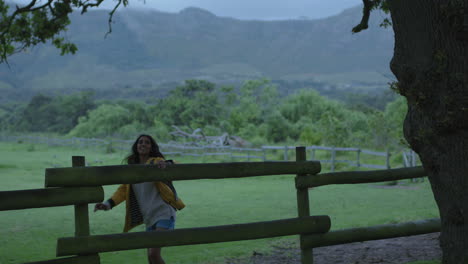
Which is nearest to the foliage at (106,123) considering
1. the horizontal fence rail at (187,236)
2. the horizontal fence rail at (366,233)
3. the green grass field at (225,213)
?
the green grass field at (225,213)

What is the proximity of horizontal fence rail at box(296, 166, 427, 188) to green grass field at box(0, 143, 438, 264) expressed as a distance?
2.31 meters

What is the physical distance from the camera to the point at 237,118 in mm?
63719

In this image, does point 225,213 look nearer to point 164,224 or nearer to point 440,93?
point 164,224

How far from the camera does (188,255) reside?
301 inches

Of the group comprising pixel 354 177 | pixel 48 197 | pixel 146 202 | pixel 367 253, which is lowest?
pixel 367 253

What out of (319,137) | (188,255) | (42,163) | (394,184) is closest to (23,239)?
(188,255)

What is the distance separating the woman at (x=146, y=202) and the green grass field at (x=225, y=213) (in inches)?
84.0

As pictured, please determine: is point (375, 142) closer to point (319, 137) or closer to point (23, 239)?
point (319, 137)

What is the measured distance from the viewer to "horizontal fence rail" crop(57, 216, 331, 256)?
4363 mm

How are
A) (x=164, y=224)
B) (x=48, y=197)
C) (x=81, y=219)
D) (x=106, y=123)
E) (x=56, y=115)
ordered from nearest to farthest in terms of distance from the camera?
(x=48, y=197)
(x=81, y=219)
(x=164, y=224)
(x=106, y=123)
(x=56, y=115)

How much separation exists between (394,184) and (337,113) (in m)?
51.7

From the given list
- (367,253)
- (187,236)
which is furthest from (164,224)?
(367,253)

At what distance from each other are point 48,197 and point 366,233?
10.6 feet

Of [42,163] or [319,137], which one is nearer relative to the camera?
[42,163]
